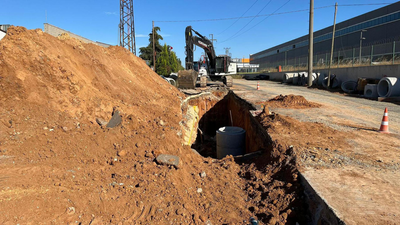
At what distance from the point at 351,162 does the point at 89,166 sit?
430cm

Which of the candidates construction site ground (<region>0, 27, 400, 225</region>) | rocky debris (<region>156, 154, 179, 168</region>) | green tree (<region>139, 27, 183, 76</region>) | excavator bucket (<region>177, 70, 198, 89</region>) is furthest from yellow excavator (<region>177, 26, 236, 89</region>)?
green tree (<region>139, 27, 183, 76</region>)

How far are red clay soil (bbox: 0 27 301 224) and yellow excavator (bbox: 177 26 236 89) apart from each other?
385 inches

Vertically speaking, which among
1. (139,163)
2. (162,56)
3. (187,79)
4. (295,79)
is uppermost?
(162,56)

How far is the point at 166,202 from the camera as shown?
144 inches

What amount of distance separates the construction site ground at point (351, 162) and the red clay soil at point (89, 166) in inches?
22.9

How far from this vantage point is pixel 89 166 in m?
4.09

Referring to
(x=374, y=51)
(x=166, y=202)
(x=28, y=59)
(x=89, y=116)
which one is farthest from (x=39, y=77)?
(x=374, y=51)

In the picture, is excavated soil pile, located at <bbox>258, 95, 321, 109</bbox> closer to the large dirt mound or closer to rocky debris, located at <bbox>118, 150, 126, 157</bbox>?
the large dirt mound

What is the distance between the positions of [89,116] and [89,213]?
119 inches

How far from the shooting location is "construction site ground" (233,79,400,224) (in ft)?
9.31

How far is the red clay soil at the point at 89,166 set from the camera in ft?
10.4

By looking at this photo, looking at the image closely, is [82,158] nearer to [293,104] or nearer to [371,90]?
[293,104]

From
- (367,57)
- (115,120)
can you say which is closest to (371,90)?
(367,57)

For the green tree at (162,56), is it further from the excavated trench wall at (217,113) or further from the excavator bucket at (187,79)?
the excavated trench wall at (217,113)
